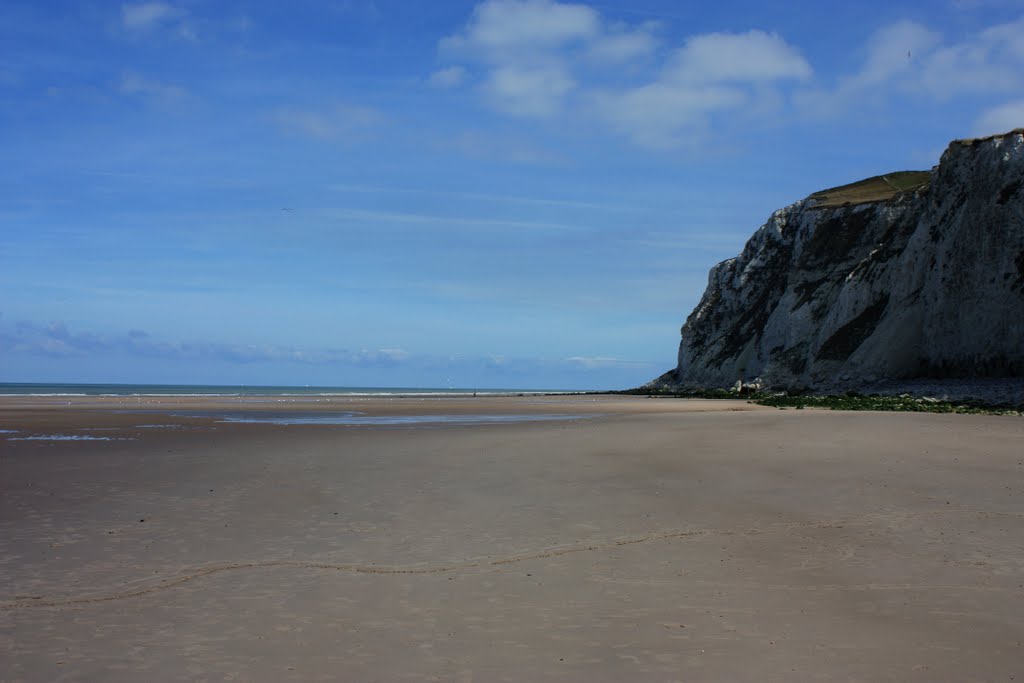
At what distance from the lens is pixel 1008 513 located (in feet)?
28.3

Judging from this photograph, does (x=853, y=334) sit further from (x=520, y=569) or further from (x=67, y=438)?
(x=520, y=569)

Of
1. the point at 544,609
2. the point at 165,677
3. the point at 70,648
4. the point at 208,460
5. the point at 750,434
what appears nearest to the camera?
the point at 165,677

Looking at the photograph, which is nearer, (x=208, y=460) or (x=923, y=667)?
(x=923, y=667)

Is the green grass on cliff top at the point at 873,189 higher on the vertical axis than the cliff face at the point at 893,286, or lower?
higher

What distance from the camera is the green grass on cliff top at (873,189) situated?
54.4 m

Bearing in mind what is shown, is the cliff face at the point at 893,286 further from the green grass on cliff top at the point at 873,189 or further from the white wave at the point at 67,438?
the white wave at the point at 67,438

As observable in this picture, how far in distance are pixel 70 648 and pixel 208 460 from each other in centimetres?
951

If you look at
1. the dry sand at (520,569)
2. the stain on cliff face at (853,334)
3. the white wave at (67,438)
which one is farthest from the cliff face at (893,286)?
the white wave at (67,438)

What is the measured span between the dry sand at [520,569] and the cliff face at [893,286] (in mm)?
23308

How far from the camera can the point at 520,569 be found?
690 centimetres

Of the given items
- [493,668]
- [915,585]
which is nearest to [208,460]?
[493,668]

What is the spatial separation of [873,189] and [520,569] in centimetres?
5942

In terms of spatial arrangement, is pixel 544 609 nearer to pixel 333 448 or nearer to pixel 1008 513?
pixel 1008 513

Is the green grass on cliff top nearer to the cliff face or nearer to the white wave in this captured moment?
the cliff face
